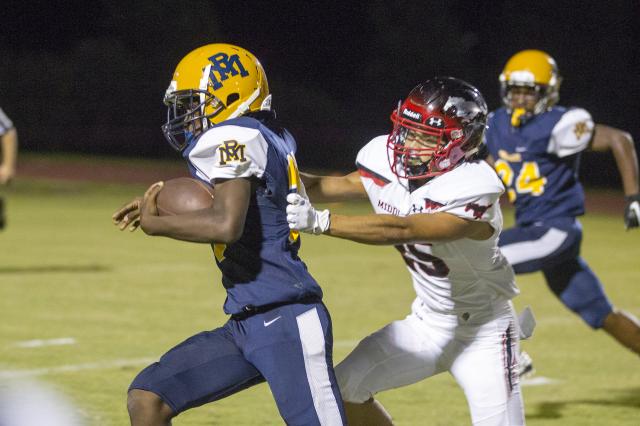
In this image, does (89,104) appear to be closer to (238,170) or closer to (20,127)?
(20,127)

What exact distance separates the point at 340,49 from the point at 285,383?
76.2 feet

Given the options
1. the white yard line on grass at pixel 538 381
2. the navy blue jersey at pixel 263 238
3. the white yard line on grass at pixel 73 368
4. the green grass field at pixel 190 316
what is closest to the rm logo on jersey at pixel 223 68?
the navy blue jersey at pixel 263 238

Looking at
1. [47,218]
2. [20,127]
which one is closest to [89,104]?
[20,127]

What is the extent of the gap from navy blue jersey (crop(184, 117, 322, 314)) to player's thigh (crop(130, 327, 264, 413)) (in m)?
0.13

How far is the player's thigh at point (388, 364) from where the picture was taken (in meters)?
3.64

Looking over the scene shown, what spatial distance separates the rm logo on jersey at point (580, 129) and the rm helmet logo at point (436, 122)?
2612mm

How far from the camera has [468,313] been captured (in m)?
3.62

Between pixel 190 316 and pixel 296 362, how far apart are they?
4068 mm

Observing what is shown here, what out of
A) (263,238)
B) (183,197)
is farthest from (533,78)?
(183,197)

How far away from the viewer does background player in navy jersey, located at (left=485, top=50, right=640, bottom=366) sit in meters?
5.53

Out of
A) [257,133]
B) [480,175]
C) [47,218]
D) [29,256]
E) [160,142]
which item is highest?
[257,133]

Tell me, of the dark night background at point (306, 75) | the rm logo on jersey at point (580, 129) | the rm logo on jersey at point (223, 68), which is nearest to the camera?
the rm logo on jersey at point (223, 68)

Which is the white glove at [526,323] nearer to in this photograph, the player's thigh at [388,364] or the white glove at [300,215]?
the player's thigh at [388,364]

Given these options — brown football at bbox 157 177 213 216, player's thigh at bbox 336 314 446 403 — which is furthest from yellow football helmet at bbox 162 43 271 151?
player's thigh at bbox 336 314 446 403
